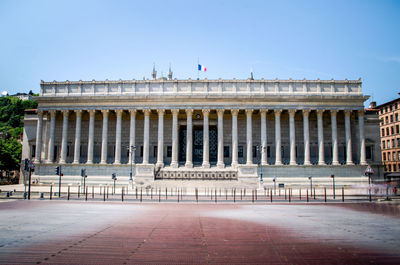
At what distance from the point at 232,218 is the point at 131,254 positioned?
30.2 ft

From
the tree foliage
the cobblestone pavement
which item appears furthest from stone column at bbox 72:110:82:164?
the cobblestone pavement

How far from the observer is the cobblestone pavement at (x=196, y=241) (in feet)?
28.3

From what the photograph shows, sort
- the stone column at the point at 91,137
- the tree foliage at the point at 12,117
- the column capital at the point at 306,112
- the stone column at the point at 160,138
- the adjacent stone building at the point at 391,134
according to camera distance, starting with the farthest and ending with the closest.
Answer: the tree foliage at the point at 12,117, the adjacent stone building at the point at 391,134, the stone column at the point at 91,137, the column capital at the point at 306,112, the stone column at the point at 160,138

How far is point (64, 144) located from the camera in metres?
58.1

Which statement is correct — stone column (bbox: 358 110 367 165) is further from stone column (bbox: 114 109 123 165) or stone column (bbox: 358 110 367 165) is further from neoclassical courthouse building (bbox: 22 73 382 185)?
stone column (bbox: 114 109 123 165)

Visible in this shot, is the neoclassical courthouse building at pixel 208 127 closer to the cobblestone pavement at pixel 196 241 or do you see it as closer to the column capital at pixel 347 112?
the column capital at pixel 347 112

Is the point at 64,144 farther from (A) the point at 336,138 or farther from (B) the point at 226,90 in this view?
(A) the point at 336,138

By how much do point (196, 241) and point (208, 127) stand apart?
158 feet

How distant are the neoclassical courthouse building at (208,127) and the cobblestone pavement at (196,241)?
36529 millimetres

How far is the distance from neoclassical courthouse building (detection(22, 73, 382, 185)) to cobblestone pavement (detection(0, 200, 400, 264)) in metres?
36.5

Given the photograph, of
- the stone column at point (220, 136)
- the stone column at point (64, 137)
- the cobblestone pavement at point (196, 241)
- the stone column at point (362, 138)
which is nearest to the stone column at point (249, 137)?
the stone column at point (220, 136)

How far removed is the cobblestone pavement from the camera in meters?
8.62

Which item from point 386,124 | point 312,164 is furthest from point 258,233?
point 386,124

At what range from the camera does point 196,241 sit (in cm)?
1099
